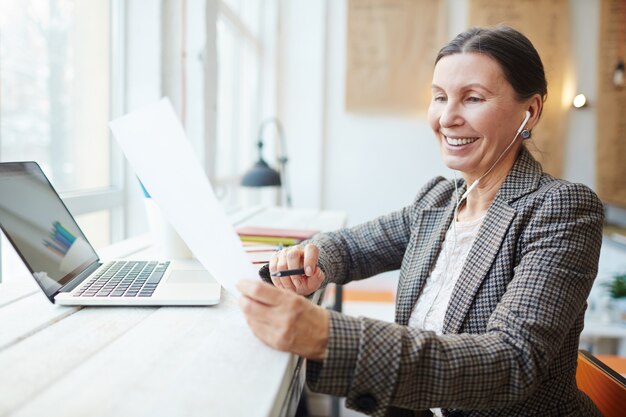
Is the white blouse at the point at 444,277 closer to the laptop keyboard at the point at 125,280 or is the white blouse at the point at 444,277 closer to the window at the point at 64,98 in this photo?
the laptop keyboard at the point at 125,280

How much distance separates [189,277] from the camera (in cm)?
110

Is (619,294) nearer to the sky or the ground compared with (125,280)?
nearer to the ground

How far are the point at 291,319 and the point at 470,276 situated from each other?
1.56 ft

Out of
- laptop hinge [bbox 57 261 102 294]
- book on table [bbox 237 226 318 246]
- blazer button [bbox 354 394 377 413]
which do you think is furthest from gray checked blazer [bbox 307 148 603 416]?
laptop hinge [bbox 57 261 102 294]

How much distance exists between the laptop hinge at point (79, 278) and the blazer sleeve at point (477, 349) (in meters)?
0.48

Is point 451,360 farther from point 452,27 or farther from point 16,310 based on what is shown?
point 452,27

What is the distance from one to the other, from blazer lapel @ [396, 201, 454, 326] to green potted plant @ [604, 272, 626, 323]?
209cm

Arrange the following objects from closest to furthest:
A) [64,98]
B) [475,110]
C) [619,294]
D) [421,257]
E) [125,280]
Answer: [125,280], [475,110], [421,257], [64,98], [619,294]

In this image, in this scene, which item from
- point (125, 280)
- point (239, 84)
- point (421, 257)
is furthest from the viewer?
point (239, 84)

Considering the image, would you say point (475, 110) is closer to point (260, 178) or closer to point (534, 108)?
point (534, 108)

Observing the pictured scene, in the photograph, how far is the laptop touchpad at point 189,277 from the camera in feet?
3.50

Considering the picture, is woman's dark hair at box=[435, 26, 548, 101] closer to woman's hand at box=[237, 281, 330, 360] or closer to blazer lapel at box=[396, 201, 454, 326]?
blazer lapel at box=[396, 201, 454, 326]

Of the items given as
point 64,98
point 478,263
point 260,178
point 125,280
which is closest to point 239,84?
point 260,178

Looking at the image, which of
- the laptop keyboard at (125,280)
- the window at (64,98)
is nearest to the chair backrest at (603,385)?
the laptop keyboard at (125,280)
